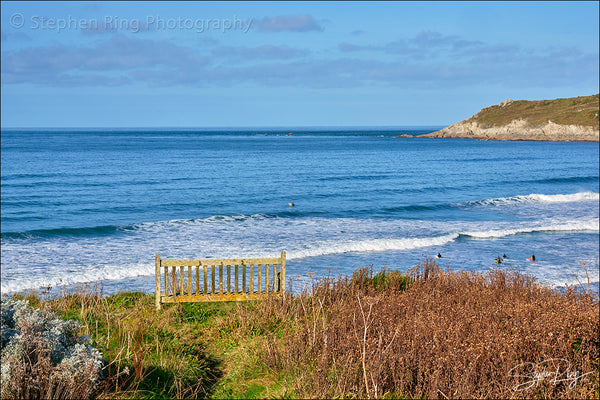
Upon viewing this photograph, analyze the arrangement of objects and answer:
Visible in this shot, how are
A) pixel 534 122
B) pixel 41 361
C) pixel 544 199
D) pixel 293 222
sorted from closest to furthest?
pixel 41 361, pixel 293 222, pixel 544 199, pixel 534 122

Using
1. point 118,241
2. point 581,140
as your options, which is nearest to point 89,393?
point 118,241

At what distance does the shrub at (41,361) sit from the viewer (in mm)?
5691

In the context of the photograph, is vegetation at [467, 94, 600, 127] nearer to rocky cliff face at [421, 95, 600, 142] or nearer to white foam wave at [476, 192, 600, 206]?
rocky cliff face at [421, 95, 600, 142]

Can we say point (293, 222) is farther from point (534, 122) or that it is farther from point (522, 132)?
point (534, 122)

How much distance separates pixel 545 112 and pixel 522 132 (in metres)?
15.8

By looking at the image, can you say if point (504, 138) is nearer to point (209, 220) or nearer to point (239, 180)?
point (239, 180)

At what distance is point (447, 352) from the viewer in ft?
20.8

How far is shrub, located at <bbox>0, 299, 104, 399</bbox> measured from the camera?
18.7ft

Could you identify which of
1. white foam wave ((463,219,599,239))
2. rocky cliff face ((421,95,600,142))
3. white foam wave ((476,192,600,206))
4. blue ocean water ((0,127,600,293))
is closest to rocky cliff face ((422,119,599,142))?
rocky cliff face ((421,95,600,142))
